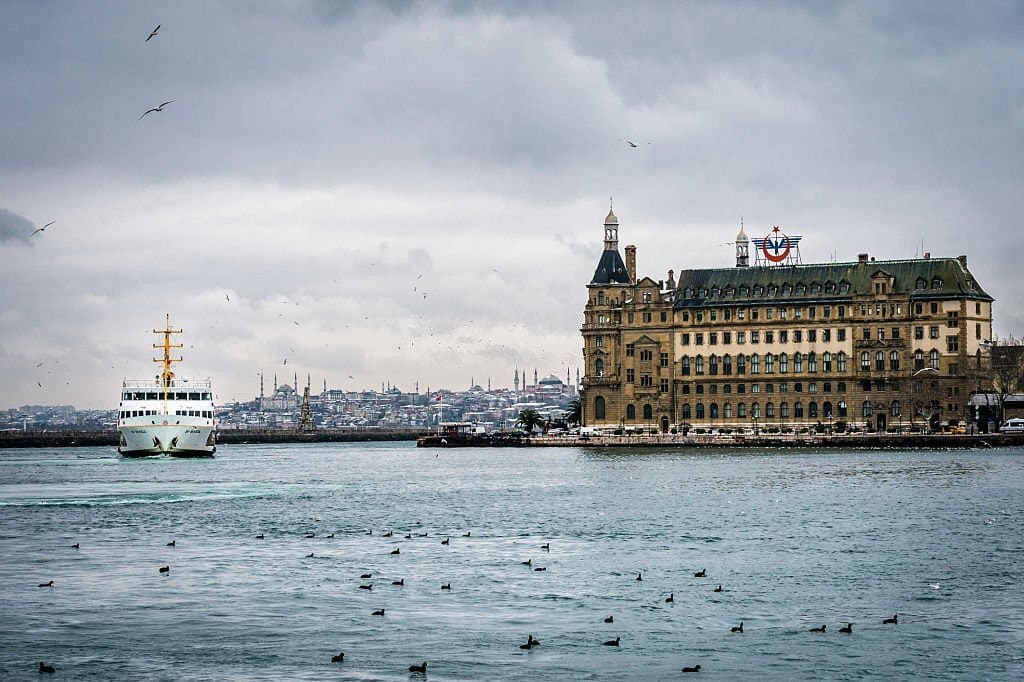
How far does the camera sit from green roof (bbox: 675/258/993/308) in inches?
6806

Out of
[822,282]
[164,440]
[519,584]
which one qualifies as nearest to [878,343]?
[822,282]

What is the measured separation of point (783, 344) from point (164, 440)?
77.5 metres

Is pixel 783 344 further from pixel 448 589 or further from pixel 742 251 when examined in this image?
pixel 448 589

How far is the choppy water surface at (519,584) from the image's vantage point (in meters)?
31.5

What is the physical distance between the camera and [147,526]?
199 feet

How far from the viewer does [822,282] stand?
17975 cm

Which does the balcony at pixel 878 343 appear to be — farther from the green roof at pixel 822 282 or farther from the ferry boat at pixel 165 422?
the ferry boat at pixel 165 422

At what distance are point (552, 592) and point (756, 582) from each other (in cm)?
628

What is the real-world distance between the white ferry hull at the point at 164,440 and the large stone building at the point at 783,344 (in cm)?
5689

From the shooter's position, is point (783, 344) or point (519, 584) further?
point (783, 344)

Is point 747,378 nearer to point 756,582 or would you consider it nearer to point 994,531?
point 994,531

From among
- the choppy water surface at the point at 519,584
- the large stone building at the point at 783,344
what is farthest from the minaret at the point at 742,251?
the choppy water surface at the point at 519,584

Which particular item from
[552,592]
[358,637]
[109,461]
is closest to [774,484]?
[552,592]

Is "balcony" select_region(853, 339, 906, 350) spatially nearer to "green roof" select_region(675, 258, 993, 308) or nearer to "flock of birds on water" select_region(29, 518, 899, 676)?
"green roof" select_region(675, 258, 993, 308)
